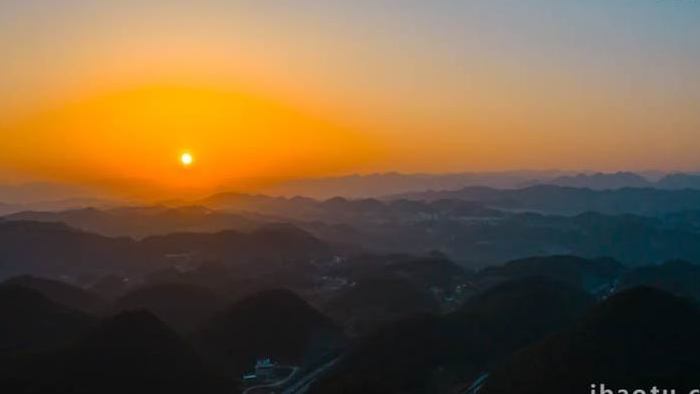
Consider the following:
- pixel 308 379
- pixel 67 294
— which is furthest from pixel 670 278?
pixel 67 294

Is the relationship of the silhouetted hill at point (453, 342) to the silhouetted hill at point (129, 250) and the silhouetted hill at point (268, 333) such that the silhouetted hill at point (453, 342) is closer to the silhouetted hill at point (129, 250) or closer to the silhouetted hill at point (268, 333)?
the silhouetted hill at point (268, 333)

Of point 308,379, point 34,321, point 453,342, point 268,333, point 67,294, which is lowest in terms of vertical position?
point 308,379

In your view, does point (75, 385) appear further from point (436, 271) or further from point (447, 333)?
point (436, 271)

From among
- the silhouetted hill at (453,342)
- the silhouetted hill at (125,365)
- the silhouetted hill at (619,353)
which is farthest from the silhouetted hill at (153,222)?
the silhouetted hill at (619,353)

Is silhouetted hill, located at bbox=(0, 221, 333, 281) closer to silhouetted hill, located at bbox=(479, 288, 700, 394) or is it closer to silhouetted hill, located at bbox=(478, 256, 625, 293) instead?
silhouetted hill, located at bbox=(478, 256, 625, 293)

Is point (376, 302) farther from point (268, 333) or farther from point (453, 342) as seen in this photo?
point (453, 342)

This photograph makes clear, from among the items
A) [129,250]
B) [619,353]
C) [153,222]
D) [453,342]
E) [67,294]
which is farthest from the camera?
[153,222]
